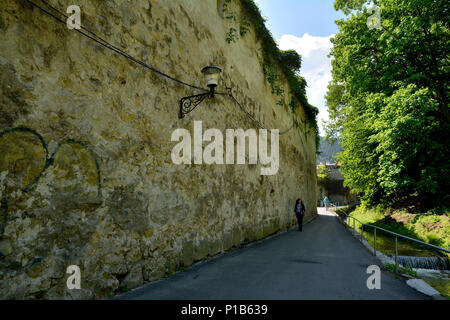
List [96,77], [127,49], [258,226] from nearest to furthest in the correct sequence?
[96,77]
[127,49]
[258,226]

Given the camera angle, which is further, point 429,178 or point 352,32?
point 352,32

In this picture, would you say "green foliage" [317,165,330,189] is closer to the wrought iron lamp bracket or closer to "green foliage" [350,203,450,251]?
"green foliage" [350,203,450,251]

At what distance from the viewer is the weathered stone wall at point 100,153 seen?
8.45ft

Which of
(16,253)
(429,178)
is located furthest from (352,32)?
(16,253)

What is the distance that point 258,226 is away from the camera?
895 cm

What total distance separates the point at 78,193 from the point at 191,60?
3.63 metres

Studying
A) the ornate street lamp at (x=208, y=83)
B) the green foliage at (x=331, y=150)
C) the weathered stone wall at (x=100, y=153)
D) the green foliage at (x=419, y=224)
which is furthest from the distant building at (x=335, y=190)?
the ornate street lamp at (x=208, y=83)

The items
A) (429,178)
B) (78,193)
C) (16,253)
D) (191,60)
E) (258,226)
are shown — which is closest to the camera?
(16,253)

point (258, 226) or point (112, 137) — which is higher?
point (112, 137)

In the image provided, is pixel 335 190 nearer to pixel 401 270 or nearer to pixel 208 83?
pixel 401 270

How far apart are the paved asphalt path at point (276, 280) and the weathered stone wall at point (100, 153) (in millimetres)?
380

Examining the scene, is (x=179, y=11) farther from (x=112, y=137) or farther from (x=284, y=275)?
(x=284, y=275)

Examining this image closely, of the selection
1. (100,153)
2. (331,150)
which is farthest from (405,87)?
(331,150)

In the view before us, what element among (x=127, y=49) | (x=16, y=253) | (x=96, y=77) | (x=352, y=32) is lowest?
(x=16, y=253)
